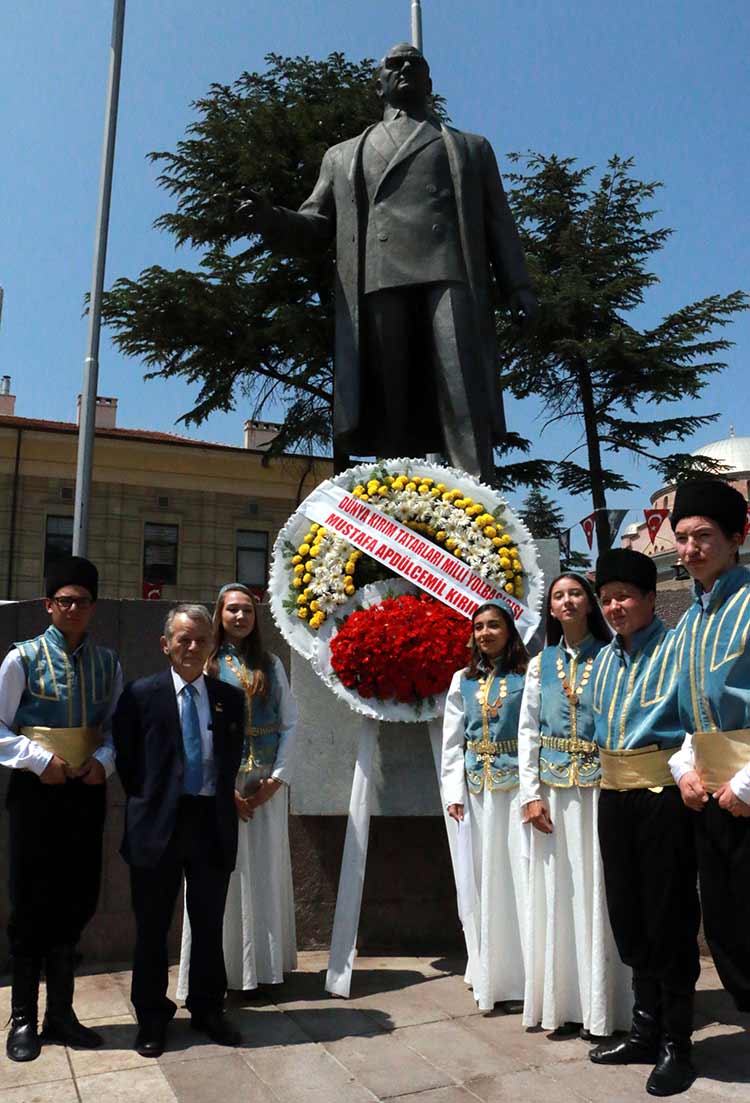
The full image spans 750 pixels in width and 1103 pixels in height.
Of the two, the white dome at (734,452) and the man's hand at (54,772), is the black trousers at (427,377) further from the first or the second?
the white dome at (734,452)

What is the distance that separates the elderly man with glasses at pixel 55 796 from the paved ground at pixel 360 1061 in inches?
9.4

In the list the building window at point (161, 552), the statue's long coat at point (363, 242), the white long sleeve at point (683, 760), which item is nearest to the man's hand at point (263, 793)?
the white long sleeve at point (683, 760)

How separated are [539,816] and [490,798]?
Answer: 375 millimetres

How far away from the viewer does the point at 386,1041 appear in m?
3.63

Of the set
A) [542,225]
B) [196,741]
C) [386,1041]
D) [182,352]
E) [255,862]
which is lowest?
[386,1041]

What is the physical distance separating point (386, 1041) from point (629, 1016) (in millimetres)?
892

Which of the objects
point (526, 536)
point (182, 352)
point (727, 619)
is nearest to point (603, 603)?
point (727, 619)

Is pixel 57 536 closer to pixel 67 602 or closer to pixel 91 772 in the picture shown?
pixel 67 602

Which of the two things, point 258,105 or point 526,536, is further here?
point 258,105

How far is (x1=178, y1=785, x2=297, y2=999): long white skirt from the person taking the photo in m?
4.18

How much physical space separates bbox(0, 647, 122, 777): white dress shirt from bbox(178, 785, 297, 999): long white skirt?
2.61 ft

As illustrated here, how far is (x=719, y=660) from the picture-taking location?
3.02 meters

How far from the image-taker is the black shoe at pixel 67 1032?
3553mm

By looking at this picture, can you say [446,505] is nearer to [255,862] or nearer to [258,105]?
[255,862]
